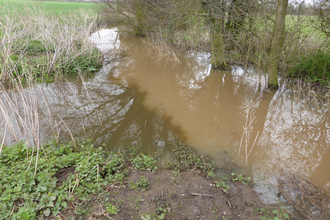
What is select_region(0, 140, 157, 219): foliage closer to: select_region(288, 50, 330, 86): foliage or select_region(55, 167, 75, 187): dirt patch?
select_region(55, 167, 75, 187): dirt patch

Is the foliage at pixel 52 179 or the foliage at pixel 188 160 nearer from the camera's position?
the foliage at pixel 52 179

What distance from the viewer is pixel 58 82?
6391mm

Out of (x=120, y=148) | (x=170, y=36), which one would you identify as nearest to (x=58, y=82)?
(x=120, y=148)

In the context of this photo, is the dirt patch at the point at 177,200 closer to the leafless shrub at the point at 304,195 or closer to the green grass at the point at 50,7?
the leafless shrub at the point at 304,195

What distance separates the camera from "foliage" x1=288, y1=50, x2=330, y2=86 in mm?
5797

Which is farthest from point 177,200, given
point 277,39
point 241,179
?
point 277,39

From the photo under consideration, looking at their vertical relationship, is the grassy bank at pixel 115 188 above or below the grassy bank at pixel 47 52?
below

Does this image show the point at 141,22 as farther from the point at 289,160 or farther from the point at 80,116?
the point at 289,160

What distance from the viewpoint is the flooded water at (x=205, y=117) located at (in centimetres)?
378

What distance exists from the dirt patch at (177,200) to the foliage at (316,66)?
5.01 meters

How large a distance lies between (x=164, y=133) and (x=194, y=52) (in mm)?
7540

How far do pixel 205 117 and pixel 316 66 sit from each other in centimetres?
421

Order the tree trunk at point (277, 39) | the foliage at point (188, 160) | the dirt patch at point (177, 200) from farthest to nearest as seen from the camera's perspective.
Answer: the tree trunk at point (277, 39) → the foliage at point (188, 160) → the dirt patch at point (177, 200)

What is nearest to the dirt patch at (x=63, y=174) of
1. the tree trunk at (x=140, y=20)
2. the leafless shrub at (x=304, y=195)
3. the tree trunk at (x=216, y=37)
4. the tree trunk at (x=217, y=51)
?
the leafless shrub at (x=304, y=195)
